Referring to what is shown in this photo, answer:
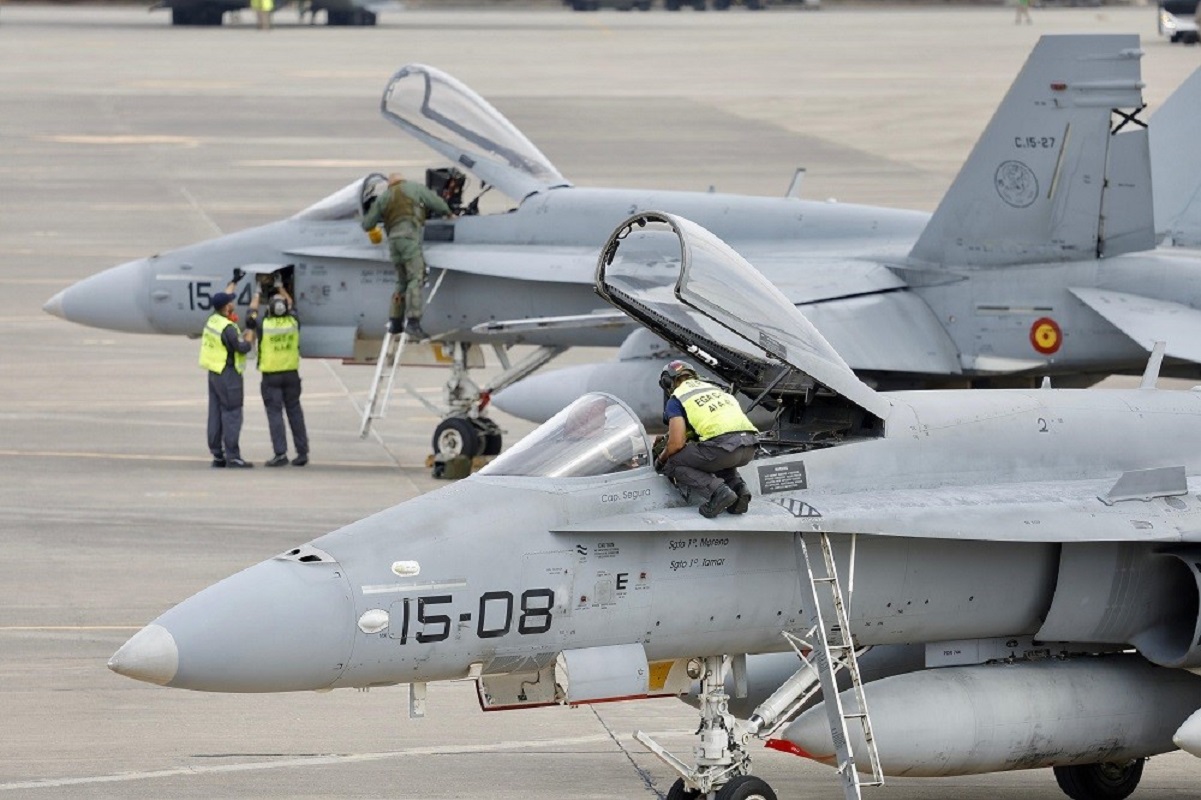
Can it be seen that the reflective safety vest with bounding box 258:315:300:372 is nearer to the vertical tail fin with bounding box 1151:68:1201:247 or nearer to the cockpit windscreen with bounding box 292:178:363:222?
the cockpit windscreen with bounding box 292:178:363:222

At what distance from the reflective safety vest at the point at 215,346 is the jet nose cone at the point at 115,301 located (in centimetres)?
132

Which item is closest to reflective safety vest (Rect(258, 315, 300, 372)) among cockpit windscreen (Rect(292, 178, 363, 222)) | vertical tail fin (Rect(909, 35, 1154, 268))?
cockpit windscreen (Rect(292, 178, 363, 222))

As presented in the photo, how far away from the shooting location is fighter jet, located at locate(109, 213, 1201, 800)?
11016 mm

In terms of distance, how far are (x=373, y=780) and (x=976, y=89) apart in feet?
191

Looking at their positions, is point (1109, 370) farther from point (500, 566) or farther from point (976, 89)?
point (976, 89)

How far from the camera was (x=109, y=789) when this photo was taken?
12812mm

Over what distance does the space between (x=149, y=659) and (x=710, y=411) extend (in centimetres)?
311

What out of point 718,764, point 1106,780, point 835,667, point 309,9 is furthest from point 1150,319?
point 309,9

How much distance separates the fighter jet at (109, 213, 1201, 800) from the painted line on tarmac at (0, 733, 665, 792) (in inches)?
63.5

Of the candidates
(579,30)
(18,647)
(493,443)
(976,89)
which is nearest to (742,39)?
(579,30)

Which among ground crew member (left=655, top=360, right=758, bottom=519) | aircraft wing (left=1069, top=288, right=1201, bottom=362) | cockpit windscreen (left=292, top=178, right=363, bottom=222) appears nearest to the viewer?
ground crew member (left=655, top=360, right=758, bottom=519)

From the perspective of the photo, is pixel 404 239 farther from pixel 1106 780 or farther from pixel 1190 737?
pixel 1190 737

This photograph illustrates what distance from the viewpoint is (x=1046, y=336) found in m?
21.0

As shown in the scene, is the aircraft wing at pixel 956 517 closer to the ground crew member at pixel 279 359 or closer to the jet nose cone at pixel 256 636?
the jet nose cone at pixel 256 636
